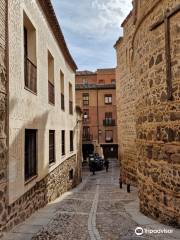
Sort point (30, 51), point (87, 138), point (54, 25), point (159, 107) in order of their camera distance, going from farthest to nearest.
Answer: point (87, 138)
point (54, 25)
point (30, 51)
point (159, 107)

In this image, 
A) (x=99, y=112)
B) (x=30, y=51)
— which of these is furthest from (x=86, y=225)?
(x=99, y=112)

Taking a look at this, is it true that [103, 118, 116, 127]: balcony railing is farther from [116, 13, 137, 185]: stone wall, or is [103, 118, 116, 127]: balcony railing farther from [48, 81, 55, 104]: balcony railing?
[48, 81, 55, 104]: balcony railing

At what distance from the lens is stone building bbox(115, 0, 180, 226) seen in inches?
230

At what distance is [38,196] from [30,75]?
323 centimetres

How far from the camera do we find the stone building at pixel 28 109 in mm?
5355

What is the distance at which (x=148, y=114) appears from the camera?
23.2ft

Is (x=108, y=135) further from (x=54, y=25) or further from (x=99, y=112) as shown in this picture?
(x=54, y=25)

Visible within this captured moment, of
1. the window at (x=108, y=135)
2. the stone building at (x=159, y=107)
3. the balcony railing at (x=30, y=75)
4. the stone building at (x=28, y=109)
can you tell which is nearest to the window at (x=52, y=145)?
the stone building at (x=28, y=109)

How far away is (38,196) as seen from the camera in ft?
25.9

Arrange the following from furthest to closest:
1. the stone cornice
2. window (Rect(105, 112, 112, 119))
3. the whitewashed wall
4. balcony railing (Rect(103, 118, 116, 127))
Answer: window (Rect(105, 112, 112, 119)) < balcony railing (Rect(103, 118, 116, 127)) < the stone cornice < the whitewashed wall

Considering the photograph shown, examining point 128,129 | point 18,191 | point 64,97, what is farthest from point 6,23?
point 128,129

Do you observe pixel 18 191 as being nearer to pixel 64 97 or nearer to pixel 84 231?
pixel 84 231

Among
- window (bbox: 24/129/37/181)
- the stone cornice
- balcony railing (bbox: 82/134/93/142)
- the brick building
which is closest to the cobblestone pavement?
window (bbox: 24/129/37/181)

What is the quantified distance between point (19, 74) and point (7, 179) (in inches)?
87.8
